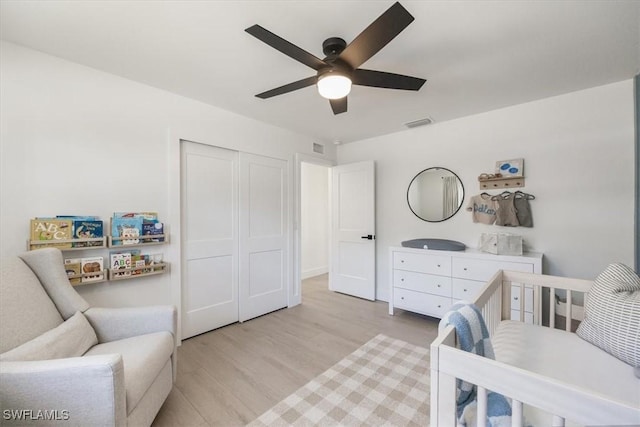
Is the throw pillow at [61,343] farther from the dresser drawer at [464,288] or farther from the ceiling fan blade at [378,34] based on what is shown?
the dresser drawer at [464,288]

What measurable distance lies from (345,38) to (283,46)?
52cm

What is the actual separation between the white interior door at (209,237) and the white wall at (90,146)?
146mm

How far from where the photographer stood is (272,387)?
181 cm

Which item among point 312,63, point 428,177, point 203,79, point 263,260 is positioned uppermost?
point 203,79

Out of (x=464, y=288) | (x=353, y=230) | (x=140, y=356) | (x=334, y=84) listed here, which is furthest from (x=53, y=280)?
(x=464, y=288)

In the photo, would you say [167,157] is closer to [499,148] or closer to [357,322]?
[357,322]

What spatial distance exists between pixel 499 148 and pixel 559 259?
1.24 meters

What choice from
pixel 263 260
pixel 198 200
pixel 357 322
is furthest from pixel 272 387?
pixel 198 200

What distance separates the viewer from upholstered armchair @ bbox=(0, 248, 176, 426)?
99cm

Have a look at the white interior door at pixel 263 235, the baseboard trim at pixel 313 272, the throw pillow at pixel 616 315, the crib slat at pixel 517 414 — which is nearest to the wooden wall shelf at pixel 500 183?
the throw pillow at pixel 616 315

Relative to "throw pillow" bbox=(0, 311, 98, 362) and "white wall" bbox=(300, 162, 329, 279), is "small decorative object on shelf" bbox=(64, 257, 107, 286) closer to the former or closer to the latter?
"throw pillow" bbox=(0, 311, 98, 362)

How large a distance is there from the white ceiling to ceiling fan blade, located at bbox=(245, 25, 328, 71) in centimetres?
24

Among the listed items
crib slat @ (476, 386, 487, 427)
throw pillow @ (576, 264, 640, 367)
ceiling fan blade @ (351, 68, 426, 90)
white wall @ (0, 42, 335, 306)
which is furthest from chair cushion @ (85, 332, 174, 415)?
throw pillow @ (576, 264, 640, 367)

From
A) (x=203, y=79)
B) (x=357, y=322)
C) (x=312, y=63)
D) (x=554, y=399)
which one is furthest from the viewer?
(x=357, y=322)
